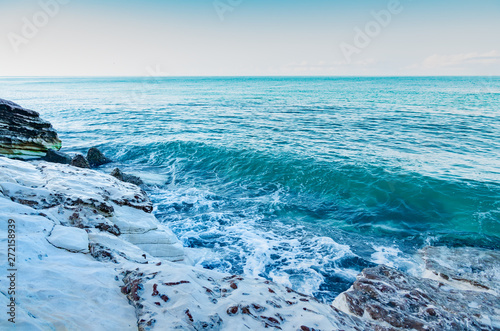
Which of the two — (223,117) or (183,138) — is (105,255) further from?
(223,117)

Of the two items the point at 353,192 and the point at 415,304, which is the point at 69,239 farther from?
the point at 353,192

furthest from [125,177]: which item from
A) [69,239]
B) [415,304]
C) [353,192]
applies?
[415,304]

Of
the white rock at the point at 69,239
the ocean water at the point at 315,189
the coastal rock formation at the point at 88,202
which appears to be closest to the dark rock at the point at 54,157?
the ocean water at the point at 315,189

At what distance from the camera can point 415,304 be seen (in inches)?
211

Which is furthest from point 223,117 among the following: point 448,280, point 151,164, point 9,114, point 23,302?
point 23,302

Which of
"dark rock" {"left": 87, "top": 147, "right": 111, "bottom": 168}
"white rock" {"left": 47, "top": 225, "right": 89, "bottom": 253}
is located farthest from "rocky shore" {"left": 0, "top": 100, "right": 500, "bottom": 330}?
"dark rock" {"left": 87, "top": 147, "right": 111, "bottom": 168}

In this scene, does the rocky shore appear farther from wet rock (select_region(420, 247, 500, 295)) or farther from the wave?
the wave

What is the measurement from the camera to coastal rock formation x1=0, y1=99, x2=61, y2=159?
11.1 m

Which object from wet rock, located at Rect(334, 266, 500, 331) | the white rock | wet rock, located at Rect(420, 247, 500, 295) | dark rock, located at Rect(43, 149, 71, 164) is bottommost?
wet rock, located at Rect(420, 247, 500, 295)

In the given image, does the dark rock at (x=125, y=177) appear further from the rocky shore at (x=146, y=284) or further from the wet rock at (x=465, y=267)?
the wet rock at (x=465, y=267)

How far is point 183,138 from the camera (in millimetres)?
20797

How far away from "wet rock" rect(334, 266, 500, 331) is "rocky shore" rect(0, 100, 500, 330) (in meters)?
0.02

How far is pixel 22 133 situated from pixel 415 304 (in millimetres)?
15165

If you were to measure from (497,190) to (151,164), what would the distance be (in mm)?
18136
